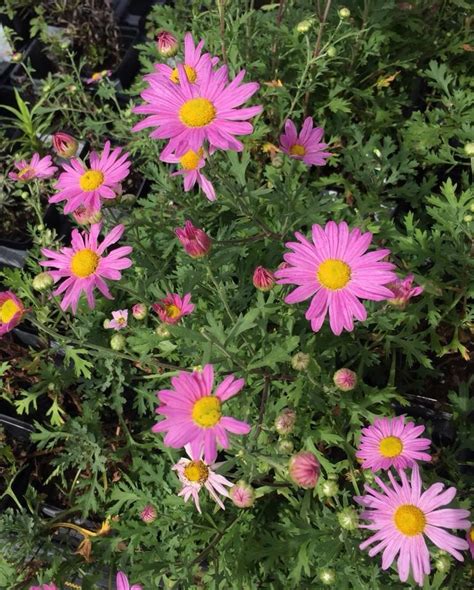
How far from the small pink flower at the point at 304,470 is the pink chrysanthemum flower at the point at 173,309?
46cm

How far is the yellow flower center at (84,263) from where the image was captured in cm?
135

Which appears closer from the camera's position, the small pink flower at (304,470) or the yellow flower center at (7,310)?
the small pink flower at (304,470)

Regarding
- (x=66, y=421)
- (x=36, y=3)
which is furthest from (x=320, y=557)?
(x=36, y=3)

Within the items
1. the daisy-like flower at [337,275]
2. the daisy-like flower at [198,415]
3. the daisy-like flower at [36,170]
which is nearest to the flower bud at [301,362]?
the daisy-like flower at [337,275]

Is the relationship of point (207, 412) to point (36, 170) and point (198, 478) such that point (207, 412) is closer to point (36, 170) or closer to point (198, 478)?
point (198, 478)

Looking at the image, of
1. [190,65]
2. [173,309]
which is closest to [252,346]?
[173,309]

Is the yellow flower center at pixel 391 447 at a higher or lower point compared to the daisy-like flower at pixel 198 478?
higher

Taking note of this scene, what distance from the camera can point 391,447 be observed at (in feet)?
4.28

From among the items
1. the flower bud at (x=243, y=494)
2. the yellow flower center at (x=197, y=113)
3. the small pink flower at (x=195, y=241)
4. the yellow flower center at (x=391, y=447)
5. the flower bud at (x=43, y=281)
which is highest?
the yellow flower center at (x=197, y=113)

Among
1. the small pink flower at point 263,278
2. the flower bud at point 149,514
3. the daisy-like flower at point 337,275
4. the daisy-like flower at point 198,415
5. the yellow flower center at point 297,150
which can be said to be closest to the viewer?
the daisy-like flower at point 198,415

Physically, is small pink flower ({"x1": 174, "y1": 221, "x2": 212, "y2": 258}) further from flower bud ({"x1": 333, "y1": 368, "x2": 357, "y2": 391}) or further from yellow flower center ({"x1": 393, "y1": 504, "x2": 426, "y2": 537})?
yellow flower center ({"x1": 393, "y1": 504, "x2": 426, "y2": 537})

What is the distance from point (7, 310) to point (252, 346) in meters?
0.64

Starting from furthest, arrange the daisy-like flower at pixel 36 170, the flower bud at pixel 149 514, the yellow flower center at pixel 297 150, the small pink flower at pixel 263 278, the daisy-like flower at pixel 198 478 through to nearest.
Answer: the daisy-like flower at pixel 36 170 < the yellow flower center at pixel 297 150 < the flower bud at pixel 149 514 < the daisy-like flower at pixel 198 478 < the small pink flower at pixel 263 278

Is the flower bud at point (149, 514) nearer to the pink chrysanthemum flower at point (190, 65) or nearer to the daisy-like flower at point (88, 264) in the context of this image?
the daisy-like flower at point (88, 264)
